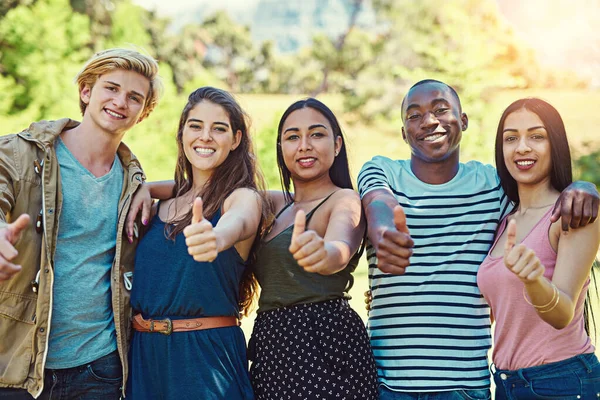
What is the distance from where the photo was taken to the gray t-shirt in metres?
3.04

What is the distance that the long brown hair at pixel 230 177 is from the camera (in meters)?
3.13

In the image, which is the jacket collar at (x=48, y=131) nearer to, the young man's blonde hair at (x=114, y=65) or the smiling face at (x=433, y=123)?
the young man's blonde hair at (x=114, y=65)

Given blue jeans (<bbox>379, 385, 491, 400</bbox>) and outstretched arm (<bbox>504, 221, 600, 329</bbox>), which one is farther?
blue jeans (<bbox>379, 385, 491, 400</bbox>)

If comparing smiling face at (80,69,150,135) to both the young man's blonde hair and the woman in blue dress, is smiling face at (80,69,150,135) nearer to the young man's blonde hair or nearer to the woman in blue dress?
the young man's blonde hair

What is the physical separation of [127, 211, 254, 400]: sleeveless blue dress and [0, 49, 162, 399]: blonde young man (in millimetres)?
147

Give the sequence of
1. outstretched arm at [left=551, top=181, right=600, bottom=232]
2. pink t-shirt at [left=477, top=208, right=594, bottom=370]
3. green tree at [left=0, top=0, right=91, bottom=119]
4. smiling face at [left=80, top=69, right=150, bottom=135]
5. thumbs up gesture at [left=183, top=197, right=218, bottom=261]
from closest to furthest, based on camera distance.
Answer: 1. thumbs up gesture at [left=183, top=197, right=218, bottom=261]
2. outstretched arm at [left=551, top=181, right=600, bottom=232]
3. pink t-shirt at [left=477, top=208, right=594, bottom=370]
4. smiling face at [left=80, top=69, right=150, bottom=135]
5. green tree at [left=0, top=0, right=91, bottom=119]

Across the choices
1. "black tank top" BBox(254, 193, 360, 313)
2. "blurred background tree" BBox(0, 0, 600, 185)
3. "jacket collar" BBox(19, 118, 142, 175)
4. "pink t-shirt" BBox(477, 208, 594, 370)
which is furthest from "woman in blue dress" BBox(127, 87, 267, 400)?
"blurred background tree" BBox(0, 0, 600, 185)

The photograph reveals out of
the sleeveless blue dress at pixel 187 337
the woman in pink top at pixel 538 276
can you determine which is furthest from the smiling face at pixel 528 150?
the sleeveless blue dress at pixel 187 337

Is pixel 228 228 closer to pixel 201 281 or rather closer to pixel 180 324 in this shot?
pixel 201 281

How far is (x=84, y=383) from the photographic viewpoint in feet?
9.96

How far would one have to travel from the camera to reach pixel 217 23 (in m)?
30.3

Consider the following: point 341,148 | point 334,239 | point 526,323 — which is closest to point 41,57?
point 341,148

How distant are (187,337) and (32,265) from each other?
74cm

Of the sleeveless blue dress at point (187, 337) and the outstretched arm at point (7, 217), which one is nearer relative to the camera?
the outstretched arm at point (7, 217)
